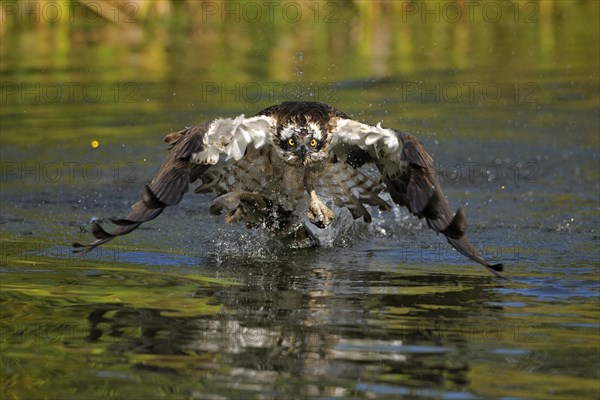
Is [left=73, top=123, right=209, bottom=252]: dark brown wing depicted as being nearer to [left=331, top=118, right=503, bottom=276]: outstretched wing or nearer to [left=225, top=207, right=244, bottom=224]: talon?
[left=225, top=207, right=244, bottom=224]: talon

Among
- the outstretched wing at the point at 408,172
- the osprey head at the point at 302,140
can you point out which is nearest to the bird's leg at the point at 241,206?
the osprey head at the point at 302,140

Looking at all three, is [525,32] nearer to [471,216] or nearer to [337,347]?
[471,216]

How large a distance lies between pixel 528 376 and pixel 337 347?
1063mm

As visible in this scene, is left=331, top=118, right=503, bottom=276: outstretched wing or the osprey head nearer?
left=331, top=118, right=503, bottom=276: outstretched wing

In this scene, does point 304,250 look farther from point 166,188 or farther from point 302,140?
point 166,188

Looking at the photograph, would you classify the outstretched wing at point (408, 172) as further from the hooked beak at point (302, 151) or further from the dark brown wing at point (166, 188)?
the dark brown wing at point (166, 188)

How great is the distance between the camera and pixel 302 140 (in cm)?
823

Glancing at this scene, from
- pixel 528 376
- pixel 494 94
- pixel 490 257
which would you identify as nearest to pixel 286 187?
pixel 490 257

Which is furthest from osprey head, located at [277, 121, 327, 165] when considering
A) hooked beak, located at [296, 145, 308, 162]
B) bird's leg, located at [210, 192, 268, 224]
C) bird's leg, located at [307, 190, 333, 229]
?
bird's leg, located at [210, 192, 268, 224]

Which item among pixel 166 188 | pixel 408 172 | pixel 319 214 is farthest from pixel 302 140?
pixel 166 188

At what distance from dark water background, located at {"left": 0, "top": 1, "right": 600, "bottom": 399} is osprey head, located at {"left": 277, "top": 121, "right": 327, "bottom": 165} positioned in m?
0.85

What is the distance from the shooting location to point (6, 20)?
2172cm

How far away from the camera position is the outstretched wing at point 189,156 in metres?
7.32

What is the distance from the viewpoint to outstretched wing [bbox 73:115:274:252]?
732cm
